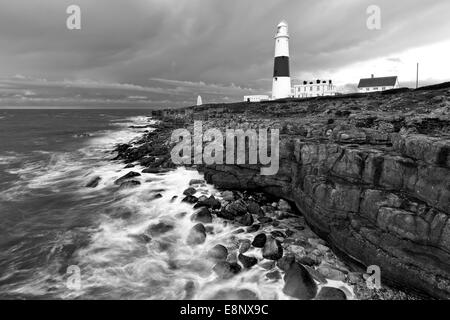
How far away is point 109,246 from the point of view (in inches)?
510

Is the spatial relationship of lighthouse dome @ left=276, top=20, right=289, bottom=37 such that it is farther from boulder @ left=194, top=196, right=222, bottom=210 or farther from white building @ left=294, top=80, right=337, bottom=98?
boulder @ left=194, top=196, right=222, bottom=210

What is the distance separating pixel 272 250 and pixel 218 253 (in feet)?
7.64

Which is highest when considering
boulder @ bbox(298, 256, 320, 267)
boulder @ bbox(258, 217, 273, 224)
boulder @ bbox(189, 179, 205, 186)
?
boulder @ bbox(189, 179, 205, 186)

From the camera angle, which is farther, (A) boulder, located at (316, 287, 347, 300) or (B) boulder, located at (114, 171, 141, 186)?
(B) boulder, located at (114, 171, 141, 186)

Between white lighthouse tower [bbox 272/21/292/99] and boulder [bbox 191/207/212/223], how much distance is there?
38.4 m

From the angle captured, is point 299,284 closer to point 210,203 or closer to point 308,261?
point 308,261

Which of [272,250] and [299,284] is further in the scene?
[272,250]

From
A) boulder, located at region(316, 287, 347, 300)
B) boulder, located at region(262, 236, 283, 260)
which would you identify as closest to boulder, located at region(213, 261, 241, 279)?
boulder, located at region(262, 236, 283, 260)

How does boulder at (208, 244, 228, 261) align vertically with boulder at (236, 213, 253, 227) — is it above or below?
below

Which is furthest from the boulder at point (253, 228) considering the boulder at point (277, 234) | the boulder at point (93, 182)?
the boulder at point (93, 182)

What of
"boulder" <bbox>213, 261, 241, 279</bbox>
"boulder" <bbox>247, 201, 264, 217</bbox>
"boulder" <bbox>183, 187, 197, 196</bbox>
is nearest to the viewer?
"boulder" <bbox>213, 261, 241, 279</bbox>

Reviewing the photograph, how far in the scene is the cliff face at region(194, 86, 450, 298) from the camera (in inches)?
345

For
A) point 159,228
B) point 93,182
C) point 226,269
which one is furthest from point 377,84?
point 226,269

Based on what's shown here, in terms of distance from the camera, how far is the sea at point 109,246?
396 inches
